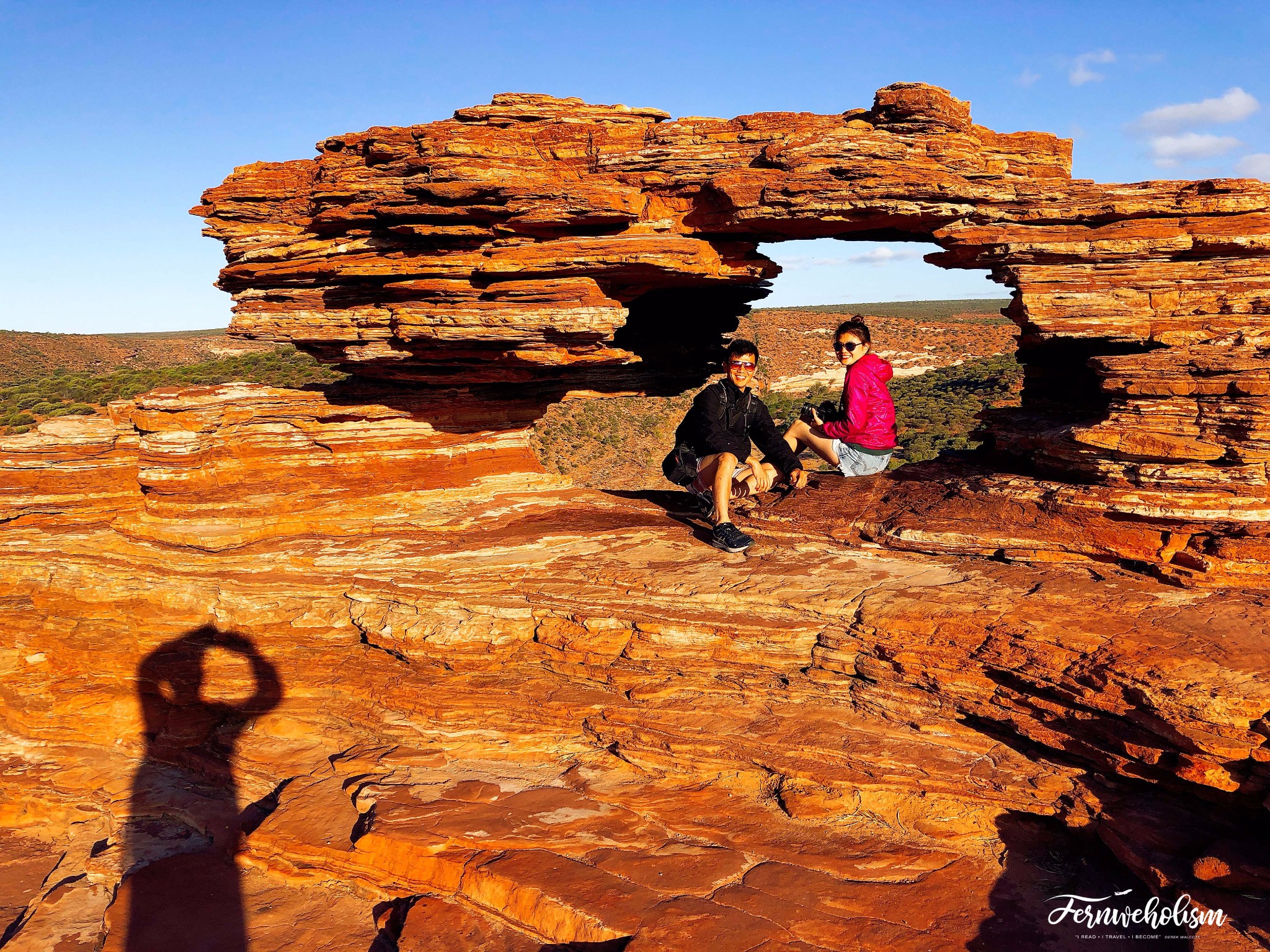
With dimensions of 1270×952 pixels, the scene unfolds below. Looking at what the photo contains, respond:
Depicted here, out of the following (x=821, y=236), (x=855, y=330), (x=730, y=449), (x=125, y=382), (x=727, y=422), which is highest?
(x=821, y=236)

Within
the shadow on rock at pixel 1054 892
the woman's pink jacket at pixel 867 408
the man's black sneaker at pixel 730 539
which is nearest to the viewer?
the shadow on rock at pixel 1054 892

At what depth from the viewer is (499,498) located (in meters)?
12.1

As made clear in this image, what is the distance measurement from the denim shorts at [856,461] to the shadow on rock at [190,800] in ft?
25.5

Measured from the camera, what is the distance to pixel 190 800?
9859 mm

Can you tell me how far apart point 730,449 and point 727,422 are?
0.35 metres

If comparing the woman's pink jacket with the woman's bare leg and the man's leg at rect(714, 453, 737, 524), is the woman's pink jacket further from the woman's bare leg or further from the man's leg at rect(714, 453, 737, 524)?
the man's leg at rect(714, 453, 737, 524)

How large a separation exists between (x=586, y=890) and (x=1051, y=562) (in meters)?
5.65

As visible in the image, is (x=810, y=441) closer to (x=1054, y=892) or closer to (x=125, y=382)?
(x=1054, y=892)

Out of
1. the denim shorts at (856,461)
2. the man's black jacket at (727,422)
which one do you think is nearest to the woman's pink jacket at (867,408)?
the denim shorts at (856,461)

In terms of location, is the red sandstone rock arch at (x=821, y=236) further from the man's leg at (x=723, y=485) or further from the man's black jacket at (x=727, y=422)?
the man's leg at (x=723, y=485)

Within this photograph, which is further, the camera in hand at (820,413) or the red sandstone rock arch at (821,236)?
the camera in hand at (820,413)

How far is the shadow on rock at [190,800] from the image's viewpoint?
8023mm

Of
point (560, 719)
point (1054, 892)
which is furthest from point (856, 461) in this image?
point (1054, 892)

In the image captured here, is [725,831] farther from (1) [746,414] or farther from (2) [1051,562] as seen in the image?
(1) [746,414]
